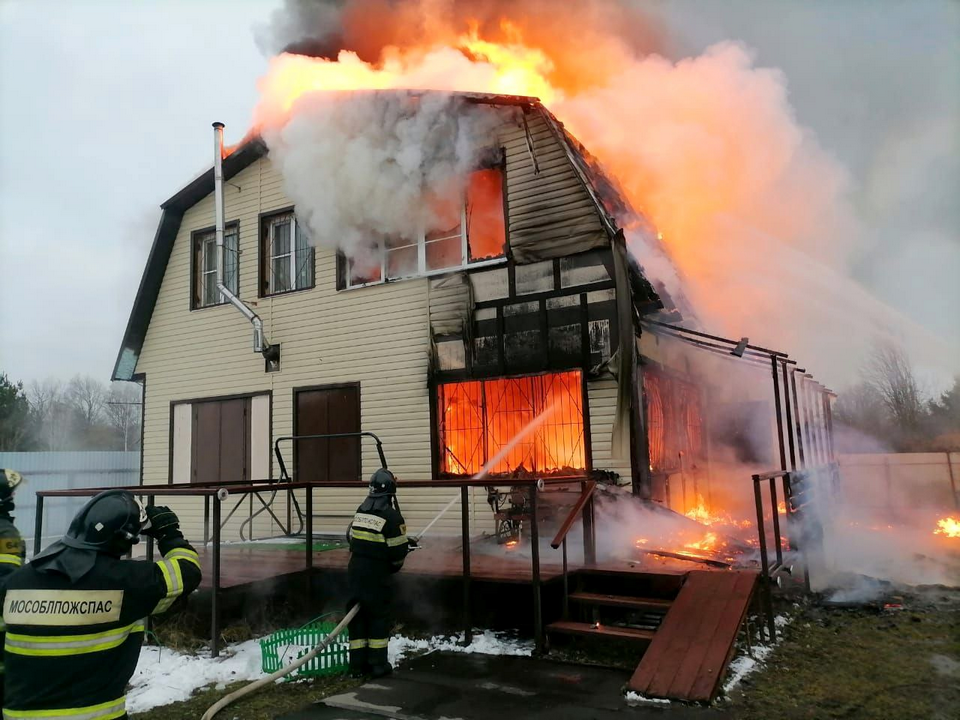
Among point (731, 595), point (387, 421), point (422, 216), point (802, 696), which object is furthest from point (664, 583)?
point (422, 216)

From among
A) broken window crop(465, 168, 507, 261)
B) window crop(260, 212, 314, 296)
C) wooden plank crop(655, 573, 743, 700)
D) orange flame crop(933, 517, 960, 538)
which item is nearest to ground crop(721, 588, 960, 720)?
wooden plank crop(655, 573, 743, 700)

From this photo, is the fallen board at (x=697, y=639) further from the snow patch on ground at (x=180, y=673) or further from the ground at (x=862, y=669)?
the snow patch on ground at (x=180, y=673)

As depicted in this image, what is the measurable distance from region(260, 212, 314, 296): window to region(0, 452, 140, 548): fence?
11.7 m

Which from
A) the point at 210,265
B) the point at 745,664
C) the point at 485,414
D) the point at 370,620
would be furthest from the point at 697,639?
the point at 210,265

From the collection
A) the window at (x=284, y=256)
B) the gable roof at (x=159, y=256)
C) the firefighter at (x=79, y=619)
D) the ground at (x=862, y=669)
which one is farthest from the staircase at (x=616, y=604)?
the gable roof at (x=159, y=256)

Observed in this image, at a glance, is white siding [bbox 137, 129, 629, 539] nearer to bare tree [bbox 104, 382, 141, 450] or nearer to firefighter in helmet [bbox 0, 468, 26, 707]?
firefighter in helmet [bbox 0, 468, 26, 707]

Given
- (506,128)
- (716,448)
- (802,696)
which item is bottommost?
(802,696)

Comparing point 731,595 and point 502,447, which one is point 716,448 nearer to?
point 502,447

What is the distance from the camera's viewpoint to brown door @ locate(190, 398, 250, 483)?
12.2 metres

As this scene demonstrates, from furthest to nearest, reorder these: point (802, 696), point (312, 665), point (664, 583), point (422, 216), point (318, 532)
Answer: point (318, 532) < point (422, 216) < point (664, 583) < point (312, 665) < point (802, 696)

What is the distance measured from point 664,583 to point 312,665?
3052mm

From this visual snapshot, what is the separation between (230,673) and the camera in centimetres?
550

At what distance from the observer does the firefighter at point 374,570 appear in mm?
5340

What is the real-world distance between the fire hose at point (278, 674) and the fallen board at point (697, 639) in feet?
6.98
